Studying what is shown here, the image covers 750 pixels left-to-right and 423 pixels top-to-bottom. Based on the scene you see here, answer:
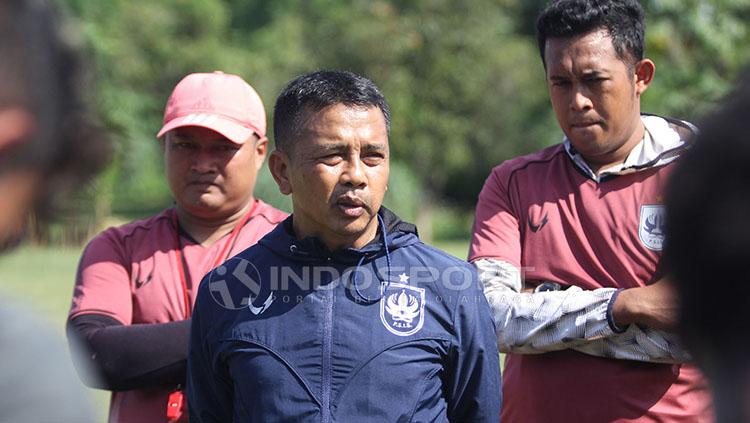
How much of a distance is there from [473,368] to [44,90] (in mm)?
2150

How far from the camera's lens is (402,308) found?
339cm

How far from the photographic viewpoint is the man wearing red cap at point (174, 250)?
3666mm

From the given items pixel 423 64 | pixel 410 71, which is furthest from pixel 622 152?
pixel 410 71

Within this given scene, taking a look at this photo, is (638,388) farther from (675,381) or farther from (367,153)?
(367,153)

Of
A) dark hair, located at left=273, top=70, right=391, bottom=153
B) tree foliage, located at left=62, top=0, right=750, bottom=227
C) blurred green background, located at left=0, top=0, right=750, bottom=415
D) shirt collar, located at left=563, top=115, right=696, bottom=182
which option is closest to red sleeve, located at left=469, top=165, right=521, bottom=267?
shirt collar, located at left=563, top=115, right=696, bottom=182

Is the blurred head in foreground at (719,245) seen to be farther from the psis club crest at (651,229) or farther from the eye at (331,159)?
the psis club crest at (651,229)

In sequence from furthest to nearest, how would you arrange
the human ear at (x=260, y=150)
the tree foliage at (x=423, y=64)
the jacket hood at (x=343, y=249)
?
1. the tree foliage at (x=423, y=64)
2. the human ear at (x=260, y=150)
3. the jacket hood at (x=343, y=249)

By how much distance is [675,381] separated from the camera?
12.0 feet

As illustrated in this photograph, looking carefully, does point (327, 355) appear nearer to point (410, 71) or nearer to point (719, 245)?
point (719, 245)

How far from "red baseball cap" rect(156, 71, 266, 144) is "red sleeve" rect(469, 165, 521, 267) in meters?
0.98

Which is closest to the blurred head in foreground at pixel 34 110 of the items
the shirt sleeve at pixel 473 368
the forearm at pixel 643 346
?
the shirt sleeve at pixel 473 368

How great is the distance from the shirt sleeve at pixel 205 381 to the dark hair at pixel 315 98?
67cm

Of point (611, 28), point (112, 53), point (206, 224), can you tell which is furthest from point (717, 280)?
point (112, 53)

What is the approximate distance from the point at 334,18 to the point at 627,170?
1021 inches
